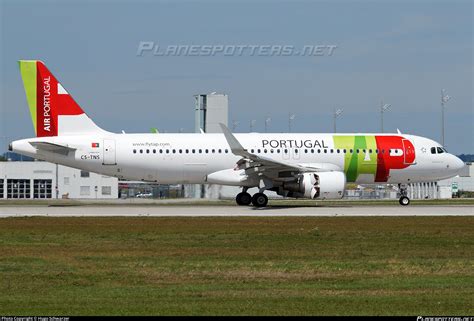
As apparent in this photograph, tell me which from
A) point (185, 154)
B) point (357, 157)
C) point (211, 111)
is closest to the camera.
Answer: point (185, 154)

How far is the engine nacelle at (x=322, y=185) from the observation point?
43.3 meters

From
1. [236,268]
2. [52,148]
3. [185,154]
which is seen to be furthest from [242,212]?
[236,268]

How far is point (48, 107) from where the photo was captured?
45938 mm

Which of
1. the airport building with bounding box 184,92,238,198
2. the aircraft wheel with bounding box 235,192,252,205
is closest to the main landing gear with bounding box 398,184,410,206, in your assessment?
the aircraft wheel with bounding box 235,192,252,205

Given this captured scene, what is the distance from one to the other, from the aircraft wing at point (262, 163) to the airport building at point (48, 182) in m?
42.8

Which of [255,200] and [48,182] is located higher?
[48,182]

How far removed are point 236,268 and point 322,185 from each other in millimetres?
23323

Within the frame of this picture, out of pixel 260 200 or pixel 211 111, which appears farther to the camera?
pixel 211 111

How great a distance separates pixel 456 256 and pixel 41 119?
28.4 m

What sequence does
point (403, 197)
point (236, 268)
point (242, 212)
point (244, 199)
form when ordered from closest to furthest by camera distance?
point (236, 268) < point (242, 212) < point (244, 199) < point (403, 197)

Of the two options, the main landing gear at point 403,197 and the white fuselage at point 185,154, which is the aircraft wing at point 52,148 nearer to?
the white fuselage at point 185,154

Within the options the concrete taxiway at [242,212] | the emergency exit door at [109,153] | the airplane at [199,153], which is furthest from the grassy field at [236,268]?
the emergency exit door at [109,153]

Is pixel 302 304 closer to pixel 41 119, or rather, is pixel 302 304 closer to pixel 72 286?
pixel 72 286

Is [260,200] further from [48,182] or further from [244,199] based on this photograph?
[48,182]
